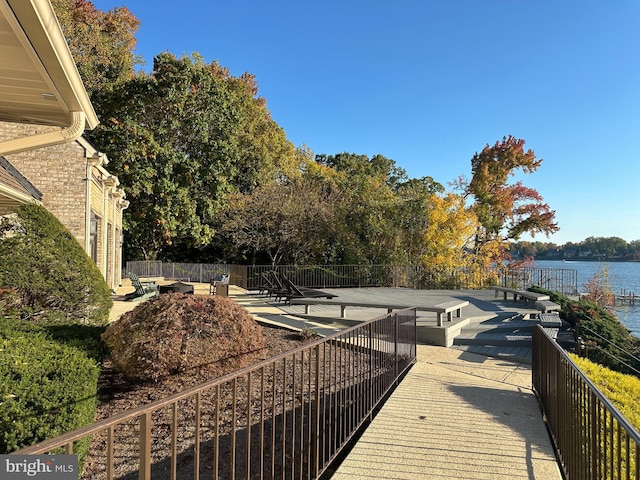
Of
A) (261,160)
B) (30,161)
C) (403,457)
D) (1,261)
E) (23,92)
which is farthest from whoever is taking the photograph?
(261,160)

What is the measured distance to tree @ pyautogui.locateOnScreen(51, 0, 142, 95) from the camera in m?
21.8

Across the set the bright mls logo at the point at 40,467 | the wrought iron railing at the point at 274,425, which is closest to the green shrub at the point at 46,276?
the wrought iron railing at the point at 274,425

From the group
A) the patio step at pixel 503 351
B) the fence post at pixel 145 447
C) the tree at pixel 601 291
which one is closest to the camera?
the fence post at pixel 145 447

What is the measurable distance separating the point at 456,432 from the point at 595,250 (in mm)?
85711

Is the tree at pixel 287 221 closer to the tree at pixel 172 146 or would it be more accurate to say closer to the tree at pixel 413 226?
the tree at pixel 172 146

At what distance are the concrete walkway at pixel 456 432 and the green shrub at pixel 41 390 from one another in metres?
2.16

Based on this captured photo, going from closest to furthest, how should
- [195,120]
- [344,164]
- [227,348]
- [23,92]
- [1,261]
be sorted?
[23,92] → [227,348] → [1,261] → [195,120] → [344,164]

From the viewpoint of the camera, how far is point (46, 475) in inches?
55.4

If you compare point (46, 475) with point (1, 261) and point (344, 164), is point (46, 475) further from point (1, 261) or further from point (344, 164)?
point (344, 164)

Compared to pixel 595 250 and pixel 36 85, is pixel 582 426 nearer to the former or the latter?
pixel 36 85

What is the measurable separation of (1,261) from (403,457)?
5758 mm

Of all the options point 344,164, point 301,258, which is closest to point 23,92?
point 301,258

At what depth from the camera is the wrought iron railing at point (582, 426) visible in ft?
7.39

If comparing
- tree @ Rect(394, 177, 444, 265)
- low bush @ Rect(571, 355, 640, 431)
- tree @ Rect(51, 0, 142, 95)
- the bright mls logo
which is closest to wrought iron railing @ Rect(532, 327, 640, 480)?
low bush @ Rect(571, 355, 640, 431)
